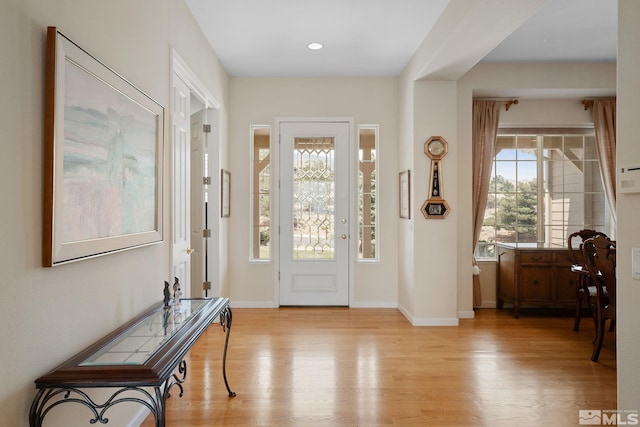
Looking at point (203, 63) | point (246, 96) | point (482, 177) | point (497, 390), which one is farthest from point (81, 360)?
point (482, 177)

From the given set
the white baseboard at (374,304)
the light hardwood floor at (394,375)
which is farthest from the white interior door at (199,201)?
the white baseboard at (374,304)

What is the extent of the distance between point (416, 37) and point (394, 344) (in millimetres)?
2892

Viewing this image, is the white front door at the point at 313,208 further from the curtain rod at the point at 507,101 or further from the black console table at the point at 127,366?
the black console table at the point at 127,366

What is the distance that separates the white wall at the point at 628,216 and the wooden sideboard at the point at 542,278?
3247 millimetres

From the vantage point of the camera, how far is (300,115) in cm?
505

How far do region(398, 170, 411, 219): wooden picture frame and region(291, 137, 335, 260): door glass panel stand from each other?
83cm

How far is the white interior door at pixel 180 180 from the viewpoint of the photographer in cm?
310

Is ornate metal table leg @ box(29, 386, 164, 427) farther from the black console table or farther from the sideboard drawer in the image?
the sideboard drawer

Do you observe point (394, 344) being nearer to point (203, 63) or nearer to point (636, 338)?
point (636, 338)

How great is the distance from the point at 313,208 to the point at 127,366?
3682mm

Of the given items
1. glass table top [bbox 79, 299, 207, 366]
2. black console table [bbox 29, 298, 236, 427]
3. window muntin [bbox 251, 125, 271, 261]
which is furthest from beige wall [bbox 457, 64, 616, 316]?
black console table [bbox 29, 298, 236, 427]

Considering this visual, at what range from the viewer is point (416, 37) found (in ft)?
12.9
